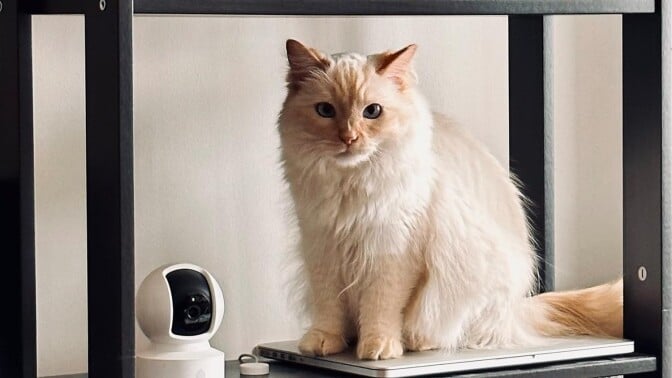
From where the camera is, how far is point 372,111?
1263 millimetres

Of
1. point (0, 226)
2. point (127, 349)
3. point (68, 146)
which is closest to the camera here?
point (127, 349)

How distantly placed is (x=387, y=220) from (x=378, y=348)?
136mm

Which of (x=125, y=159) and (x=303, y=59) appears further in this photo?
(x=303, y=59)

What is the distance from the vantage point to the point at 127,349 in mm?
1069

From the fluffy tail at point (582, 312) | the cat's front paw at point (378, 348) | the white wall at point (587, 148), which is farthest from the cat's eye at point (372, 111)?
the white wall at point (587, 148)

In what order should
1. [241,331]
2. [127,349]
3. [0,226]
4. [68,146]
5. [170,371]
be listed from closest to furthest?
[127,349], [170,371], [0,226], [68,146], [241,331]

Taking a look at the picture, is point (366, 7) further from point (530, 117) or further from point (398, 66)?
point (530, 117)

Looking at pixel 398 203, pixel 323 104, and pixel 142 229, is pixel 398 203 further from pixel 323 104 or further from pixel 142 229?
pixel 142 229

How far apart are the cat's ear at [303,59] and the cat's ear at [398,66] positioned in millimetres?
60

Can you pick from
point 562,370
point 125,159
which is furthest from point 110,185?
point 562,370

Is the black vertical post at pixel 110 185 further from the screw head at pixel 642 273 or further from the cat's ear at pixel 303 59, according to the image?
the screw head at pixel 642 273

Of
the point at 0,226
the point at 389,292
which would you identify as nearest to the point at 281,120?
the point at 389,292

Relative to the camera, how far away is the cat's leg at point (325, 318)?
131 cm

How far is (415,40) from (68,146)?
0.51 metres
